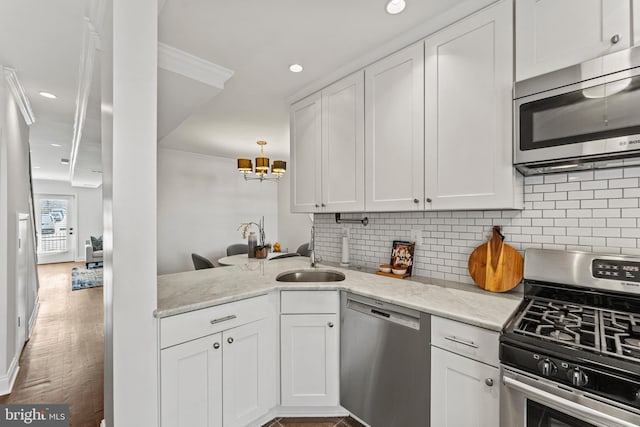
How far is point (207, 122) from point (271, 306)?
287cm

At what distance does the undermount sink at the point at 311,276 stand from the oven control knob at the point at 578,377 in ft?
4.79

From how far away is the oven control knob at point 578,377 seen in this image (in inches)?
36.0

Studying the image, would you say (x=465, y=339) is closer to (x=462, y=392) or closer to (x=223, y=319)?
(x=462, y=392)

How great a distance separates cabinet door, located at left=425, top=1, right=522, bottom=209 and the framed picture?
47 centimetres

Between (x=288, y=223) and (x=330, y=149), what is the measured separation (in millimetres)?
4843

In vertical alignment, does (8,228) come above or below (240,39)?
below

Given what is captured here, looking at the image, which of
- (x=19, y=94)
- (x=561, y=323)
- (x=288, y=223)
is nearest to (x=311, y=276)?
(x=561, y=323)

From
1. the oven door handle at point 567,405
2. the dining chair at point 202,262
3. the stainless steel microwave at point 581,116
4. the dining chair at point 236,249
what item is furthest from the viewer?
the dining chair at point 236,249

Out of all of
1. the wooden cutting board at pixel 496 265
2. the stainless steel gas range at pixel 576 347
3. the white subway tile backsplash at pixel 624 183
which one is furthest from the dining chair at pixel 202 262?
the white subway tile backsplash at pixel 624 183

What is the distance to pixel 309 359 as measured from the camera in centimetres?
186

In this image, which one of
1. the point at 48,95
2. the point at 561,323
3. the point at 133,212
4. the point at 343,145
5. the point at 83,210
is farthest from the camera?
the point at 83,210

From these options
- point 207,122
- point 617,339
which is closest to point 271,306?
point 617,339

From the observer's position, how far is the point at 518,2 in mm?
1432

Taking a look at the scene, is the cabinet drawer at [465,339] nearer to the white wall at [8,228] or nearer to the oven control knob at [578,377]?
the oven control knob at [578,377]
